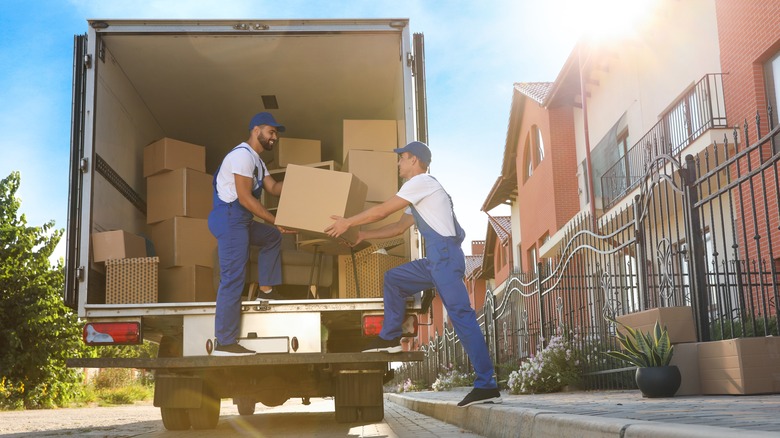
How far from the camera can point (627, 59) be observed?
20125 mm

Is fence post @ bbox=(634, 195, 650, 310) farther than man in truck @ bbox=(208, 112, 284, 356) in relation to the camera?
Yes

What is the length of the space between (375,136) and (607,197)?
13360mm

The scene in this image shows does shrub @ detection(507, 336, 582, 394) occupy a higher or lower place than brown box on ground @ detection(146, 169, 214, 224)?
lower

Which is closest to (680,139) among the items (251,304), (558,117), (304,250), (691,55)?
(691,55)

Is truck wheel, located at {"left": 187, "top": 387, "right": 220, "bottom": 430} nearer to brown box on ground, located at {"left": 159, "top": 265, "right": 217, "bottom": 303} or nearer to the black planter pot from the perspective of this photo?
brown box on ground, located at {"left": 159, "top": 265, "right": 217, "bottom": 303}

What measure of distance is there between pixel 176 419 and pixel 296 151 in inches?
127

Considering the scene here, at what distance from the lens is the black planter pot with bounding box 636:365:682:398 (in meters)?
6.34

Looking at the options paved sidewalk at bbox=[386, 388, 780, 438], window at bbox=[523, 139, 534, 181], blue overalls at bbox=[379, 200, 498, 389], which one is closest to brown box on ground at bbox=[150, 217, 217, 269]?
blue overalls at bbox=[379, 200, 498, 389]

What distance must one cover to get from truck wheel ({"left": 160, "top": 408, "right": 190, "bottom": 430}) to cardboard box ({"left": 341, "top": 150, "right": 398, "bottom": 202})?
2.54 metres

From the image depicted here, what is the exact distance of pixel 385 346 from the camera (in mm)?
6637

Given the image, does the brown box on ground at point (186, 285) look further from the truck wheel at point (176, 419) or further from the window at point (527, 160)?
the window at point (527, 160)

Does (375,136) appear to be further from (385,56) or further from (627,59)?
(627,59)

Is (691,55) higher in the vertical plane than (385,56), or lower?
higher

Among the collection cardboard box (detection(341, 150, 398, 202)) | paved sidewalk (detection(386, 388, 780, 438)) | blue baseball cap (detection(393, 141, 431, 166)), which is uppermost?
cardboard box (detection(341, 150, 398, 202))
